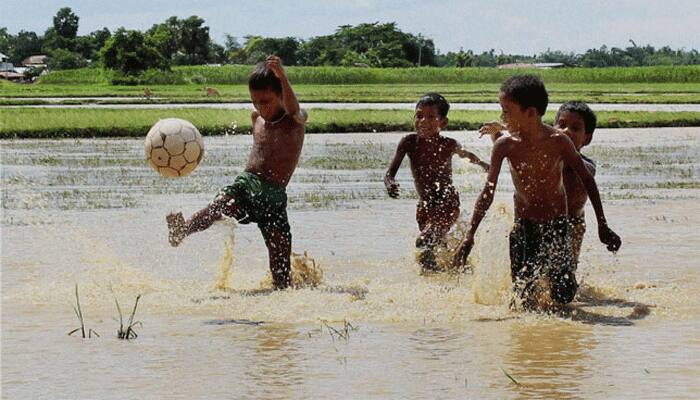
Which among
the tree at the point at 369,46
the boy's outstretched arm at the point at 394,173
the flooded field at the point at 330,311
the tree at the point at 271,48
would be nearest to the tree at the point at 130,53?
the tree at the point at 369,46

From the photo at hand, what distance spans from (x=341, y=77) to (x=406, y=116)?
4300 cm

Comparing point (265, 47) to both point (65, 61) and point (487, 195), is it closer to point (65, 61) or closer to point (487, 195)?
point (65, 61)

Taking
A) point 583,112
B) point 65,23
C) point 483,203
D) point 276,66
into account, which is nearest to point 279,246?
point 276,66

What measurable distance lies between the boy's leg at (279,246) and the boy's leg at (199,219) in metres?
0.24

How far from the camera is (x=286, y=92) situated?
7707mm

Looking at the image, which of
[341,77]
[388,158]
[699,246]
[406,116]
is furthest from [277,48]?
[699,246]

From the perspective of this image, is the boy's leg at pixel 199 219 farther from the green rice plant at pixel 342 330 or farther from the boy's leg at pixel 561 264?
the boy's leg at pixel 561 264

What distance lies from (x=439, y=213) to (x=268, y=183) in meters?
1.71

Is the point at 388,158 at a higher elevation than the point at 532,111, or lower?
lower

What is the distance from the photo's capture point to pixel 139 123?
25062mm

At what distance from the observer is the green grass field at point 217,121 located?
24.0m

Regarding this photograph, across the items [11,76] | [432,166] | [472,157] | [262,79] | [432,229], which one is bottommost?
[11,76]

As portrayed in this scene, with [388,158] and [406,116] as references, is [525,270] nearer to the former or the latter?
[388,158]

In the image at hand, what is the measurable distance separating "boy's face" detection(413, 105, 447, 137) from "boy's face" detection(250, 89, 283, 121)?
1.42m
